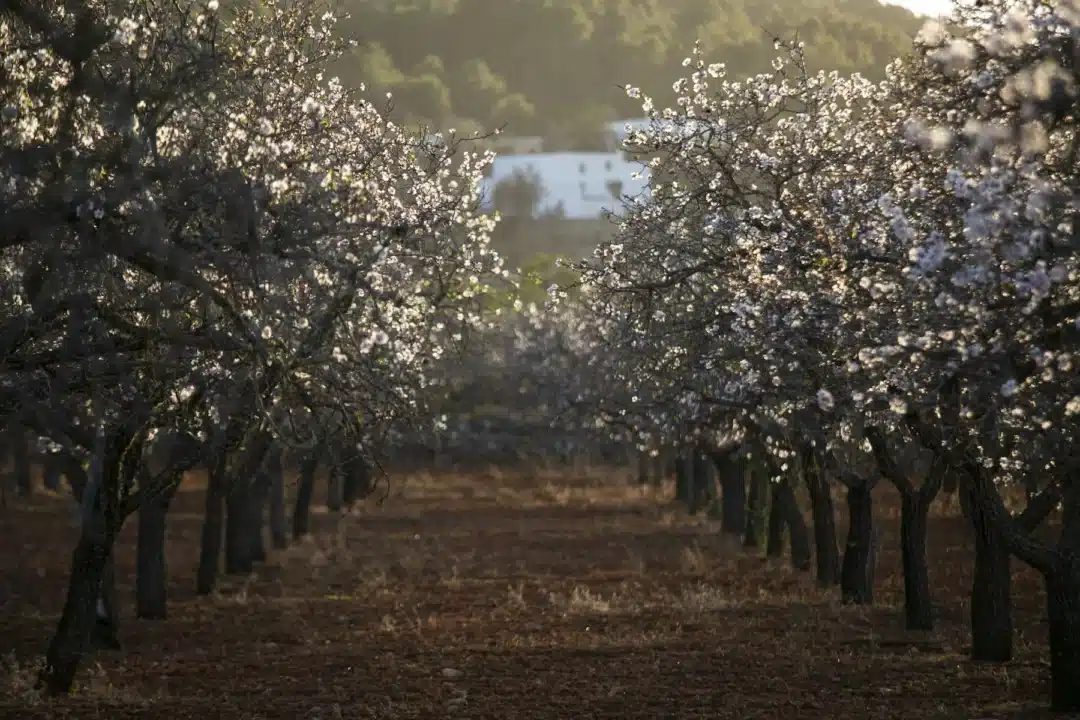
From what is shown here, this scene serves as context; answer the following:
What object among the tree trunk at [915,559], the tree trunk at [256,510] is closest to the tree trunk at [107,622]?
the tree trunk at [915,559]

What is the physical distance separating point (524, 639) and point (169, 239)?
1385 cm

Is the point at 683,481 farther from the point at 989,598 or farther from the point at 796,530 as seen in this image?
the point at 989,598

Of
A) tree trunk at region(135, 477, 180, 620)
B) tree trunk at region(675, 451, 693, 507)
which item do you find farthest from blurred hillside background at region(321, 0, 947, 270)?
tree trunk at region(135, 477, 180, 620)

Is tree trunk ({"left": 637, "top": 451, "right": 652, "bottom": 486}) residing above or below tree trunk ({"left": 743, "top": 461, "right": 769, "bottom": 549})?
above

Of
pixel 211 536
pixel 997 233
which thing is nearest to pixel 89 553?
pixel 997 233

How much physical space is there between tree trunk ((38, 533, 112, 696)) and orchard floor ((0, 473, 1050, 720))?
487 millimetres

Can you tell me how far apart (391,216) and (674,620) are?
10.8 m

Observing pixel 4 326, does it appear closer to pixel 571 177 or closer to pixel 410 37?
pixel 410 37

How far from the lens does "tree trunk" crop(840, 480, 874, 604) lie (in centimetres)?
2594

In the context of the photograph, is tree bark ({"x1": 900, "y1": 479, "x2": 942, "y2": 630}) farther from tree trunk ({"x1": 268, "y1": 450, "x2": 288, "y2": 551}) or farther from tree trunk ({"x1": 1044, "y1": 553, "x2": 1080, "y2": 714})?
tree trunk ({"x1": 268, "y1": 450, "x2": 288, "y2": 551})

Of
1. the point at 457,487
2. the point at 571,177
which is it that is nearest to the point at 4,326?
the point at 457,487

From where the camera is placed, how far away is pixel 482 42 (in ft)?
437

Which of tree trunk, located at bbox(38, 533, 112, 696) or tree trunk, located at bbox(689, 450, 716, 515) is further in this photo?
tree trunk, located at bbox(689, 450, 716, 515)

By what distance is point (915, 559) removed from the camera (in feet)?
73.9
